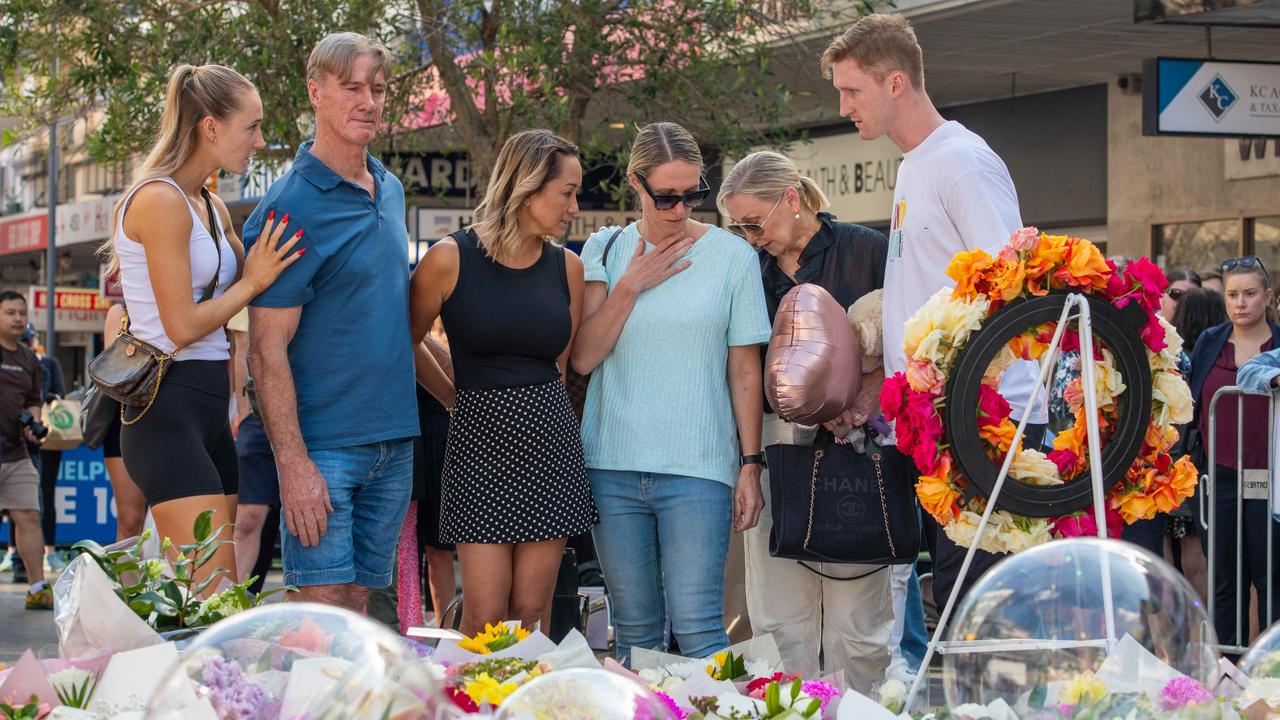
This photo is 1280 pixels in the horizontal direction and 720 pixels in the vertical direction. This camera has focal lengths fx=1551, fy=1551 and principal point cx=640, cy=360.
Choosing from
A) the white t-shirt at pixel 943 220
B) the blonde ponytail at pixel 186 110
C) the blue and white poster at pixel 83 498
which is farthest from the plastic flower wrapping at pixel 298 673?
the blue and white poster at pixel 83 498

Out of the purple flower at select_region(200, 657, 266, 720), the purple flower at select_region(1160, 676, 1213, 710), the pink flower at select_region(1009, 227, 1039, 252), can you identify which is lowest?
the purple flower at select_region(1160, 676, 1213, 710)

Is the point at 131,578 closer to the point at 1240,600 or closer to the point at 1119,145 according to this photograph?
the point at 1240,600

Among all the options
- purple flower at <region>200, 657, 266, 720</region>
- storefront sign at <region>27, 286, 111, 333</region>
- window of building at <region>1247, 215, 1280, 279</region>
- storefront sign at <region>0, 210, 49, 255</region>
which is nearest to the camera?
purple flower at <region>200, 657, 266, 720</region>

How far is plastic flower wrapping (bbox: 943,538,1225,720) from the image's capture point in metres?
2.72

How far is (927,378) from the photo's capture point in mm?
3639

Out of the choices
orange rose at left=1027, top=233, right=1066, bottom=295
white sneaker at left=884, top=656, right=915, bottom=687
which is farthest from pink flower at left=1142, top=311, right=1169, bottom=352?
white sneaker at left=884, top=656, right=915, bottom=687

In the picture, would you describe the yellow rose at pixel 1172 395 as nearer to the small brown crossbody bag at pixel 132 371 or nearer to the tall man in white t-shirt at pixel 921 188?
the tall man in white t-shirt at pixel 921 188

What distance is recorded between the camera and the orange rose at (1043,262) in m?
3.67

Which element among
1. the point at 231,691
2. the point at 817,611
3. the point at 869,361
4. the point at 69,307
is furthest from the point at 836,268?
the point at 69,307

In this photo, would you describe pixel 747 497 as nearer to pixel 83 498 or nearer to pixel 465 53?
pixel 465 53

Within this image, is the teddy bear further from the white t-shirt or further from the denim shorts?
the denim shorts

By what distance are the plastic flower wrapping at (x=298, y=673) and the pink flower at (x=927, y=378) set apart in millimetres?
1623

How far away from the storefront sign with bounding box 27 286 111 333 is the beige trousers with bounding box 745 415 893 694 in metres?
25.2

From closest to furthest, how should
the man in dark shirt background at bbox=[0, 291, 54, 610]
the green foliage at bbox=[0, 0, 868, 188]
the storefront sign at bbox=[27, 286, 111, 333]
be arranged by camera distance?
1. the green foliage at bbox=[0, 0, 868, 188]
2. the man in dark shirt background at bbox=[0, 291, 54, 610]
3. the storefront sign at bbox=[27, 286, 111, 333]
